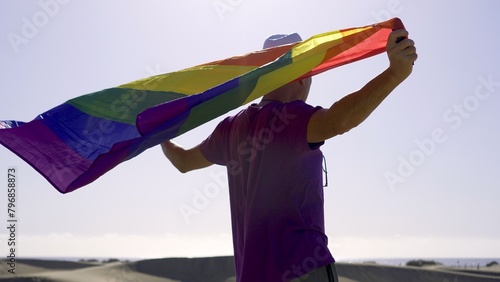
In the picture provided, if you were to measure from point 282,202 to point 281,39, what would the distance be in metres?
1.20

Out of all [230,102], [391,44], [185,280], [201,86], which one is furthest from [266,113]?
[185,280]

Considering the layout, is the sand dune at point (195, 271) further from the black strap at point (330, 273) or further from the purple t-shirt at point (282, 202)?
the black strap at point (330, 273)

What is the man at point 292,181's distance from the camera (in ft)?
8.12

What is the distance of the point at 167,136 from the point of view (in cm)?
278

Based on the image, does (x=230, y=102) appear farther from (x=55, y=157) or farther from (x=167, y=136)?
(x=55, y=157)

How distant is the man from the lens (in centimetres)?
247

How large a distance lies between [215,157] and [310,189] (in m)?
0.74

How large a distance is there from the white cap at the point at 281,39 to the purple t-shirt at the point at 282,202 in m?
0.74

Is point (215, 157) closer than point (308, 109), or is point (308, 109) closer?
point (308, 109)

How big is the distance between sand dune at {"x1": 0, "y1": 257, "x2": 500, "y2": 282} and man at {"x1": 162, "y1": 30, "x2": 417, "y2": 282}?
23660 millimetres

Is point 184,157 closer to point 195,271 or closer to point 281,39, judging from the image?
point 281,39

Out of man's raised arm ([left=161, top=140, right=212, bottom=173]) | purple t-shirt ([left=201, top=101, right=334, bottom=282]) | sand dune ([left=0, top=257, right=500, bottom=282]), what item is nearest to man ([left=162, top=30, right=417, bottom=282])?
purple t-shirt ([left=201, top=101, right=334, bottom=282])

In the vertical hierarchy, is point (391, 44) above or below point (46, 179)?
above

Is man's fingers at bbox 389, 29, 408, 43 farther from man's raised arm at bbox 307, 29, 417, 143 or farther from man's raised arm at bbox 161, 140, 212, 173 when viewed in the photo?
man's raised arm at bbox 161, 140, 212, 173
